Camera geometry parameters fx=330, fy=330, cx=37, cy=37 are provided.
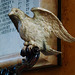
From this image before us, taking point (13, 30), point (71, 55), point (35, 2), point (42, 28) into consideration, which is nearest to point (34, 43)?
point (42, 28)

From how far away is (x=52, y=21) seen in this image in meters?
1.31

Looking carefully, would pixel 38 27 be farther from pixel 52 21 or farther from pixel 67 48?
pixel 67 48

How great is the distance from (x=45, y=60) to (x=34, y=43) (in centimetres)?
39

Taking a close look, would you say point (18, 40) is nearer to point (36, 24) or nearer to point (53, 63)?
point (53, 63)

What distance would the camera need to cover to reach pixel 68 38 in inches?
51.7

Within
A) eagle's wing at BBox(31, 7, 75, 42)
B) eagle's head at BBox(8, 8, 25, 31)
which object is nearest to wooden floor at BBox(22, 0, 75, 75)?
eagle's wing at BBox(31, 7, 75, 42)

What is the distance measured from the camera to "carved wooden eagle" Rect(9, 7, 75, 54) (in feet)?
4.08

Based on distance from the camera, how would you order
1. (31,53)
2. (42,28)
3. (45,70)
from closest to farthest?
1. (31,53)
2. (42,28)
3. (45,70)

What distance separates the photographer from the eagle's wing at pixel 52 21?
128 cm

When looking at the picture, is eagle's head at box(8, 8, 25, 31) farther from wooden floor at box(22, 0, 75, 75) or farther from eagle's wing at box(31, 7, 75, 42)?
wooden floor at box(22, 0, 75, 75)

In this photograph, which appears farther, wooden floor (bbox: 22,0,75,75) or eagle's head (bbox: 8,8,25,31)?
wooden floor (bbox: 22,0,75,75)

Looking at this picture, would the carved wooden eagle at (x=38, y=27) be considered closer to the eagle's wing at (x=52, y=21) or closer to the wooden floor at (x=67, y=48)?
the eagle's wing at (x=52, y=21)

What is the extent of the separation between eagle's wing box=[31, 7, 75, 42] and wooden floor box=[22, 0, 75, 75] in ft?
0.81

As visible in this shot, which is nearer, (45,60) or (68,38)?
(68,38)
